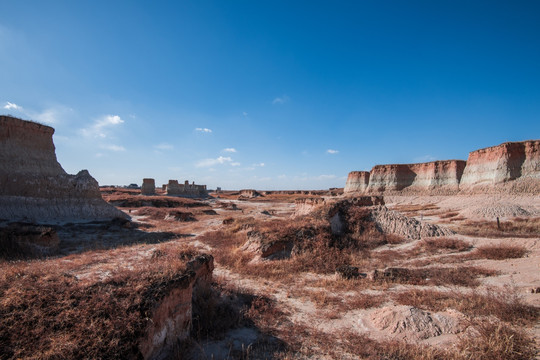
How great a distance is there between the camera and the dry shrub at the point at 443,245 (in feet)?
34.6

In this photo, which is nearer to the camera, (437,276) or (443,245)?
(437,276)

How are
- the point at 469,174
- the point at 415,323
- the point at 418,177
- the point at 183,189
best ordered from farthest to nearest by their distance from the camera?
1. the point at 183,189
2. the point at 418,177
3. the point at 469,174
4. the point at 415,323

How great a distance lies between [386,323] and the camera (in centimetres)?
487

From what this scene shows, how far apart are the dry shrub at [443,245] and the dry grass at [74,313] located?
451 inches

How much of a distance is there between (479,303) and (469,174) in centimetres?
4781

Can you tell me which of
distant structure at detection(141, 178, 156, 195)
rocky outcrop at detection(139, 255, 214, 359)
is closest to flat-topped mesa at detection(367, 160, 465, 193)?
rocky outcrop at detection(139, 255, 214, 359)

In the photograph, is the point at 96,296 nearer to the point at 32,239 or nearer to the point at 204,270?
the point at 204,270

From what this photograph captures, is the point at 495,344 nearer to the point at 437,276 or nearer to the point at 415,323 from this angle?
the point at 415,323

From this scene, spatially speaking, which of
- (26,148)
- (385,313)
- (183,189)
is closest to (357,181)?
(183,189)

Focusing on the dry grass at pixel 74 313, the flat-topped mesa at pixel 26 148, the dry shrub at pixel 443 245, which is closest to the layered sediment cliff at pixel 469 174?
the dry shrub at pixel 443 245

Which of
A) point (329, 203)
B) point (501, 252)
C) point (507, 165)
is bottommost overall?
point (501, 252)

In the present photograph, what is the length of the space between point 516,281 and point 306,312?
614 centimetres

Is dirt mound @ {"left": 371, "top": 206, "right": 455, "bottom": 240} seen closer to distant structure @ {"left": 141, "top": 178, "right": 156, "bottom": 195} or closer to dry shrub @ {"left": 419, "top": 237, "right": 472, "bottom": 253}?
dry shrub @ {"left": 419, "top": 237, "right": 472, "bottom": 253}

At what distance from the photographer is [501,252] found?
356 inches
